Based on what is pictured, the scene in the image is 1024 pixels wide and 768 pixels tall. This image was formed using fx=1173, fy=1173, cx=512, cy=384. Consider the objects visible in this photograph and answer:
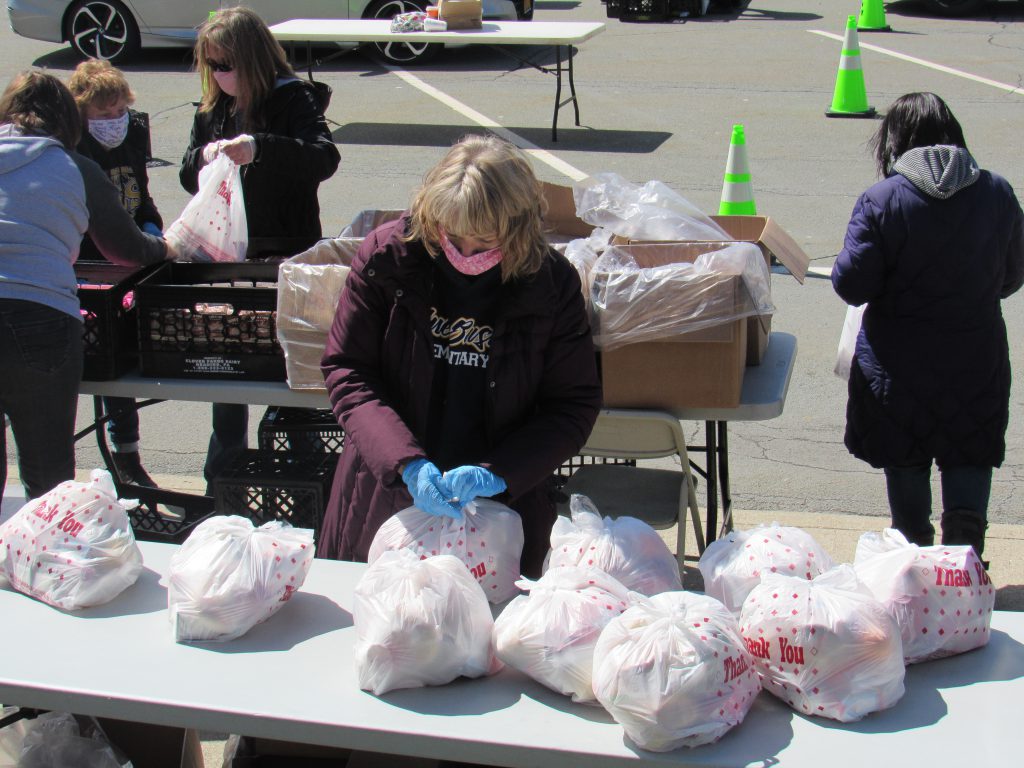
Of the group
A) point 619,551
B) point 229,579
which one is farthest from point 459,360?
point 229,579

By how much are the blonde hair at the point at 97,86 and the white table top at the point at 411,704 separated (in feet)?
8.49

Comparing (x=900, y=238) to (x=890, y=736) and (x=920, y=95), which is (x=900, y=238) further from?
(x=890, y=736)

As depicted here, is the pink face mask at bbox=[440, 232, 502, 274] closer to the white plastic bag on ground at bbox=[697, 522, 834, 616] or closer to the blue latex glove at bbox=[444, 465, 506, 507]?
the blue latex glove at bbox=[444, 465, 506, 507]

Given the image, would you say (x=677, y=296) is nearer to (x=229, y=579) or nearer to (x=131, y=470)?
(x=229, y=579)

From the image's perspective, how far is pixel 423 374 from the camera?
8.45ft

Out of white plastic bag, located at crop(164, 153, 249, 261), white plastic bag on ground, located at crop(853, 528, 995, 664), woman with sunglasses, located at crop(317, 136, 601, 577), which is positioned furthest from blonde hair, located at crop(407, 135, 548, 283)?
white plastic bag, located at crop(164, 153, 249, 261)

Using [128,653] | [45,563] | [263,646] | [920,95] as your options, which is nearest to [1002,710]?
[263,646]

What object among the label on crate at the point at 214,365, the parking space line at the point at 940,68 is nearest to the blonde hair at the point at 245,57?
the label on crate at the point at 214,365

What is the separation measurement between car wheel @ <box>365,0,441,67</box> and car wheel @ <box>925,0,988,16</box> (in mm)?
7372

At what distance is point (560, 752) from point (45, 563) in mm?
1116

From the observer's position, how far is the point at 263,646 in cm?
222

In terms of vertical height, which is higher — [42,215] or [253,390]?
[42,215]

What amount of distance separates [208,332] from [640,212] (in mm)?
1394

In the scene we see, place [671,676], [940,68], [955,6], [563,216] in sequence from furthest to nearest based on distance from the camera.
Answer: [955,6], [940,68], [563,216], [671,676]
